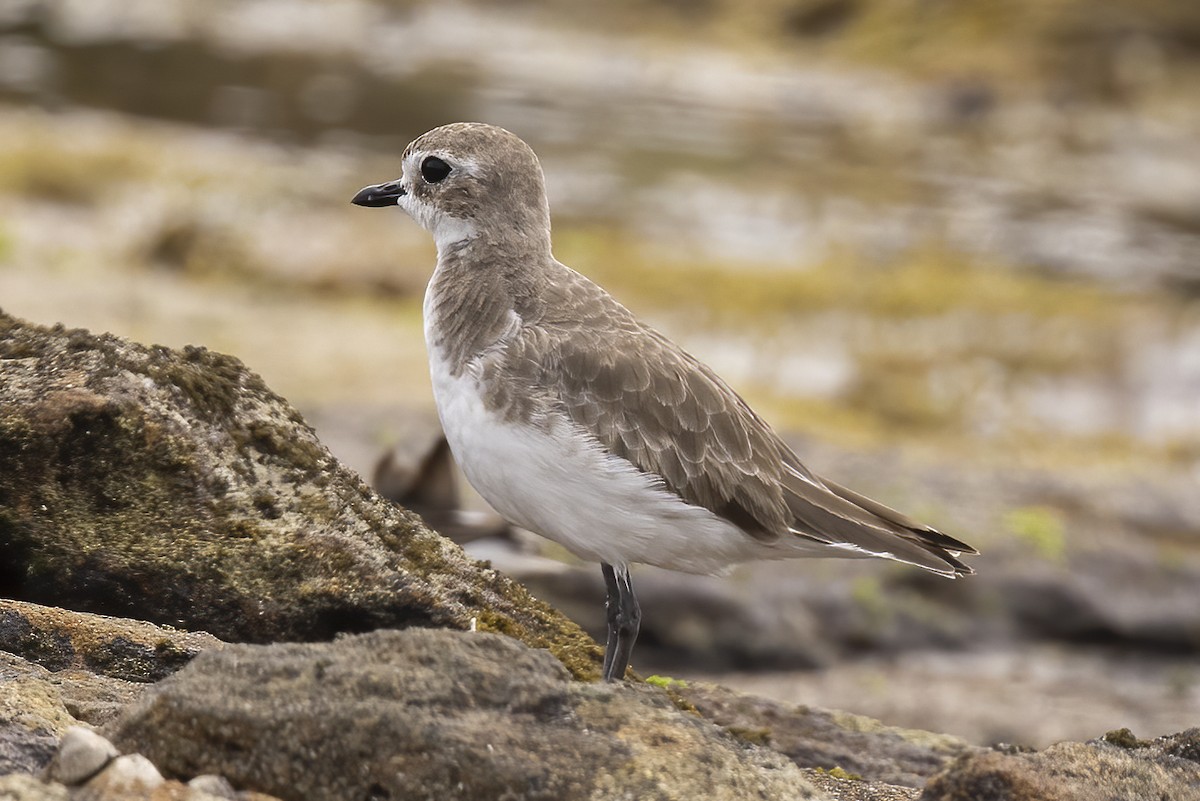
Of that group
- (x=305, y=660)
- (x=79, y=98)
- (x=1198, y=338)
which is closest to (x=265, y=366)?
(x=305, y=660)

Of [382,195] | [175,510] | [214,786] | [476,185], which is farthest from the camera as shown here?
[382,195]

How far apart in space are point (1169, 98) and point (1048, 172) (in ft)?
45.0

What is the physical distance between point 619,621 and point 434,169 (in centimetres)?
231

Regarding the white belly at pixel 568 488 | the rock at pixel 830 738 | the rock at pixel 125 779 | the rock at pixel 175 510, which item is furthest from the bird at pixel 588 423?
the rock at pixel 125 779

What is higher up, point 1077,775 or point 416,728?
point 1077,775

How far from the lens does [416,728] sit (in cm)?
442

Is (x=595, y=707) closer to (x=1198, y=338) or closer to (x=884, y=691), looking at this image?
(x=884, y=691)

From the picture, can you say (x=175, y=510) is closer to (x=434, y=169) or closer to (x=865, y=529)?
(x=434, y=169)

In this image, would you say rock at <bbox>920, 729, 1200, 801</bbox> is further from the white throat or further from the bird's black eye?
the bird's black eye

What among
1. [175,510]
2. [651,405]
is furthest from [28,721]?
[651,405]

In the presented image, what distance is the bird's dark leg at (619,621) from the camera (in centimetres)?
643

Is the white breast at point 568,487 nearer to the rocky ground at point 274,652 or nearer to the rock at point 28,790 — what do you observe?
the rocky ground at point 274,652

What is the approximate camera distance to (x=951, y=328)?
2389 centimetres

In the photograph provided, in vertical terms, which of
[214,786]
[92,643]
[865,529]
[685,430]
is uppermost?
[685,430]
